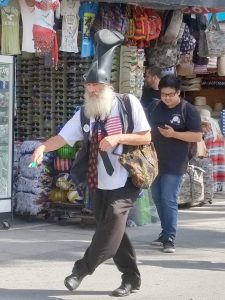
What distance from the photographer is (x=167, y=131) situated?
25.7ft

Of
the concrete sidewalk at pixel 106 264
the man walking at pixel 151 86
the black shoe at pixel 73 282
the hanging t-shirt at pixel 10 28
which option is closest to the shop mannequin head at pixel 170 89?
the man walking at pixel 151 86

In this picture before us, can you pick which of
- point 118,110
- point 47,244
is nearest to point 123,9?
point 47,244

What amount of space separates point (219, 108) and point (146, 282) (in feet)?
22.8

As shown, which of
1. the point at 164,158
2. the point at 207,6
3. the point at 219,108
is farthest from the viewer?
the point at 219,108

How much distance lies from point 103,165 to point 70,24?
3.71 metres

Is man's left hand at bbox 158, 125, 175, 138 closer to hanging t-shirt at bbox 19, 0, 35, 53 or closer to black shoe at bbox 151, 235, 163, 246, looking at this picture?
black shoe at bbox 151, 235, 163, 246

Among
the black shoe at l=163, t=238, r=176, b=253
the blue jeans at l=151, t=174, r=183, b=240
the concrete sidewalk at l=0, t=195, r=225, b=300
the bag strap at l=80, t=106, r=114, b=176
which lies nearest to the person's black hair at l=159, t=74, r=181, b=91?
the blue jeans at l=151, t=174, r=183, b=240

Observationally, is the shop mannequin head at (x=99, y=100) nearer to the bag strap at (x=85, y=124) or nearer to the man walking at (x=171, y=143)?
the bag strap at (x=85, y=124)

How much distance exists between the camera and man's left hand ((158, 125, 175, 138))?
780cm

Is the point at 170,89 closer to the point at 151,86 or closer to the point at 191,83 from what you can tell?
the point at 151,86

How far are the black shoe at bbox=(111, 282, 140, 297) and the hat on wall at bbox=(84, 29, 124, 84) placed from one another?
1.59 meters

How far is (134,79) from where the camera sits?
9.65m

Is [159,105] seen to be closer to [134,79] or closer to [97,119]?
[134,79]

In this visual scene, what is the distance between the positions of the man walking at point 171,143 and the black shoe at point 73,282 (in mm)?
2056
